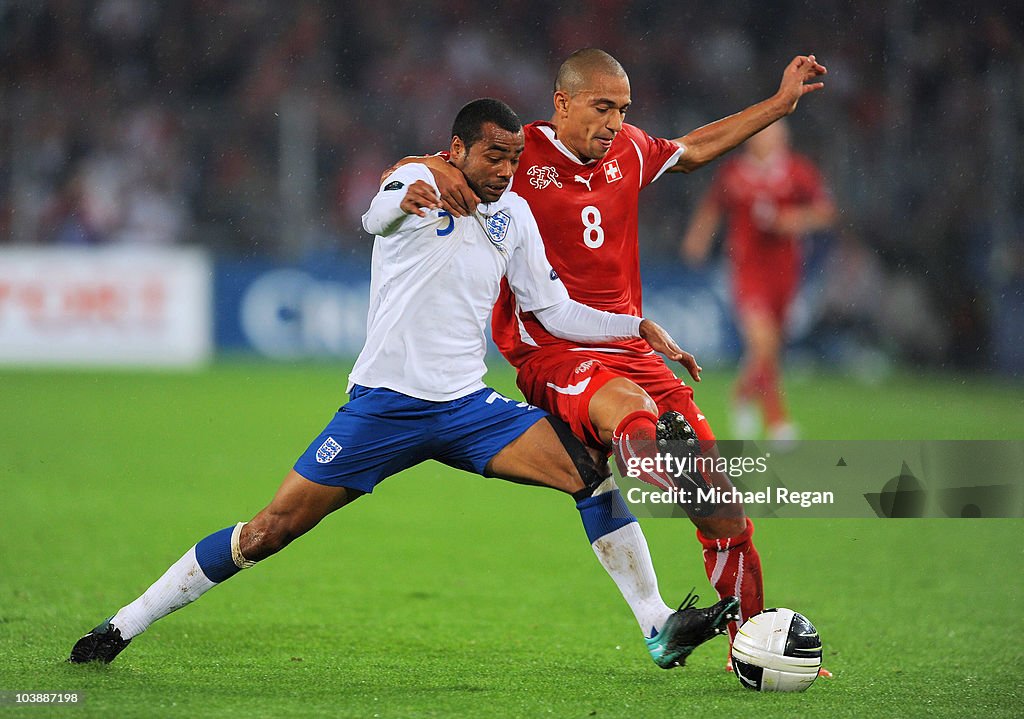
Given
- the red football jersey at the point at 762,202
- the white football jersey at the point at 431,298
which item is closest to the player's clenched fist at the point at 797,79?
the white football jersey at the point at 431,298

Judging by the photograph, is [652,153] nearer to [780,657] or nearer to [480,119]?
[480,119]

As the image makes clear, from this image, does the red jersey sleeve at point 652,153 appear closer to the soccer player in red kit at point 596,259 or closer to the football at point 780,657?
the soccer player in red kit at point 596,259

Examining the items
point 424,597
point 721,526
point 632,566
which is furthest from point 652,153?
point 424,597

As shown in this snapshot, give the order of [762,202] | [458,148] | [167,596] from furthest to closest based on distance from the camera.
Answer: [762,202], [167,596], [458,148]

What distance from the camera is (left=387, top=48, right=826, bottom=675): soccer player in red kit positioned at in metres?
4.79

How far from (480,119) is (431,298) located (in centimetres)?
62

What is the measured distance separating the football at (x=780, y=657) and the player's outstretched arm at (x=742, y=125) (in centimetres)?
188

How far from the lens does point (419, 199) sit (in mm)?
4262

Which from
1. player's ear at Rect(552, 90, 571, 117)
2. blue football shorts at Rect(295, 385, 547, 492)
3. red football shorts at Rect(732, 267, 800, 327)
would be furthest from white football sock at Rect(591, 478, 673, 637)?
red football shorts at Rect(732, 267, 800, 327)

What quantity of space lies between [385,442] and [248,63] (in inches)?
548

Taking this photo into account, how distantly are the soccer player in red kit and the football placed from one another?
33 cm

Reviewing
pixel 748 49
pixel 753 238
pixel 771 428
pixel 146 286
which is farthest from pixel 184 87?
pixel 771 428

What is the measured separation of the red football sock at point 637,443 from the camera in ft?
14.4

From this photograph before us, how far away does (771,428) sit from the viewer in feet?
34.7
